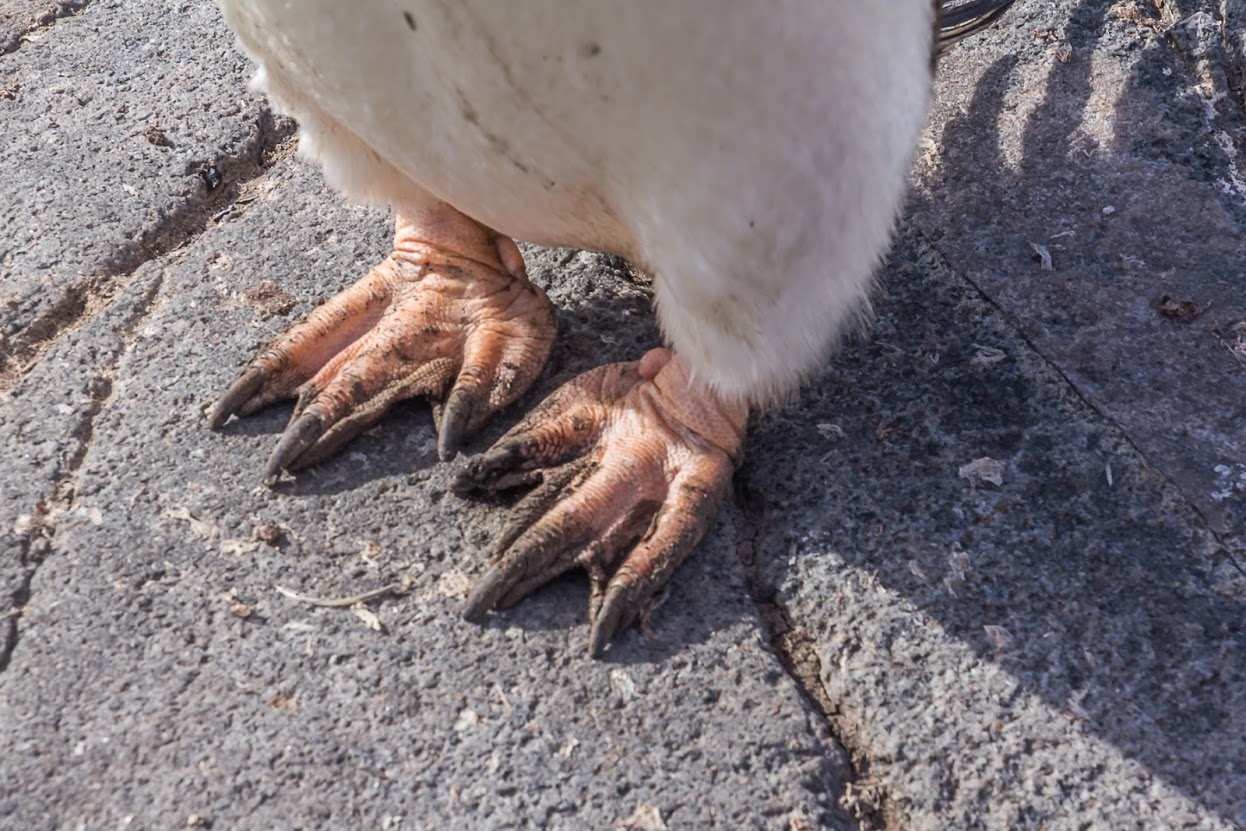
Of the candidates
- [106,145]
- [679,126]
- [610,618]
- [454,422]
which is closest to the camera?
[679,126]

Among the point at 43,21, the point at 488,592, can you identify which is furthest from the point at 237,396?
the point at 43,21

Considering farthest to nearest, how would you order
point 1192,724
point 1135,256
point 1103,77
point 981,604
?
point 1103,77, point 1135,256, point 981,604, point 1192,724

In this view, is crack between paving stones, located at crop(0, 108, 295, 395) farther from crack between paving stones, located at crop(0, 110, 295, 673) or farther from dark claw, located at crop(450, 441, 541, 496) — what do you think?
dark claw, located at crop(450, 441, 541, 496)

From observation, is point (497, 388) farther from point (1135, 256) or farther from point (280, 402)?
point (1135, 256)

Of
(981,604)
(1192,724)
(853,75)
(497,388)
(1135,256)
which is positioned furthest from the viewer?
(1135,256)

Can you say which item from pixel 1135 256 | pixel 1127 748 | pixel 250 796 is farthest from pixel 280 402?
pixel 1135 256

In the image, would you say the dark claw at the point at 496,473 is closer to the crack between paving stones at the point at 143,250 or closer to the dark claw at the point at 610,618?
the dark claw at the point at 610,618

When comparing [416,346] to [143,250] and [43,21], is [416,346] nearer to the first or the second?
[143,250]
